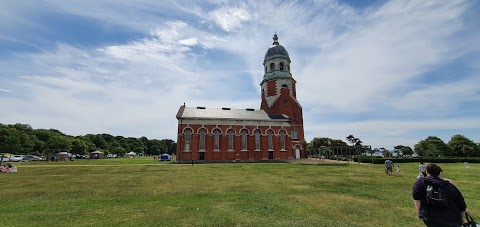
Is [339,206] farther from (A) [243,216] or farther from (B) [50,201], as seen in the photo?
(B) [50,201]

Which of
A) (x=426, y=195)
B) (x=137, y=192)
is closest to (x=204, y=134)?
(x=137, y=192)

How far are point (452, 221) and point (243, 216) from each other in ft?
18.7

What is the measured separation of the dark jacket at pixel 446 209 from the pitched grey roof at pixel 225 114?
4092 cm

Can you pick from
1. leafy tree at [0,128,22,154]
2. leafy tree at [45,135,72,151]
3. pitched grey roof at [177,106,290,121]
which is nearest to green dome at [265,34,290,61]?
pitched grey roof at [177,106,290,121]

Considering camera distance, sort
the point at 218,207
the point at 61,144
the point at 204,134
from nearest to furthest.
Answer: the point at 218,207
the point at 204,134
the point at 61,144

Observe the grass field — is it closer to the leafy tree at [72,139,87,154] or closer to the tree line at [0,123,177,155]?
the tree line at [0,123,177,155]

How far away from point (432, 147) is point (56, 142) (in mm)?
115985

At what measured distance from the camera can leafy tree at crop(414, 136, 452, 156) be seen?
7519 cm

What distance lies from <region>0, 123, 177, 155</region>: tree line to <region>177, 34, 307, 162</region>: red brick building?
3362cm

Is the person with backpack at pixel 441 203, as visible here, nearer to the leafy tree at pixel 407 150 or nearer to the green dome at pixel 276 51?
the green dome at pixel 276 51

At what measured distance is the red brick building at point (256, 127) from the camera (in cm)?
4422

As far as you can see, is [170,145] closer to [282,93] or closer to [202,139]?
[202,139]

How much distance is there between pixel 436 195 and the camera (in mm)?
4582

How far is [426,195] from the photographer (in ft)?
15.6
